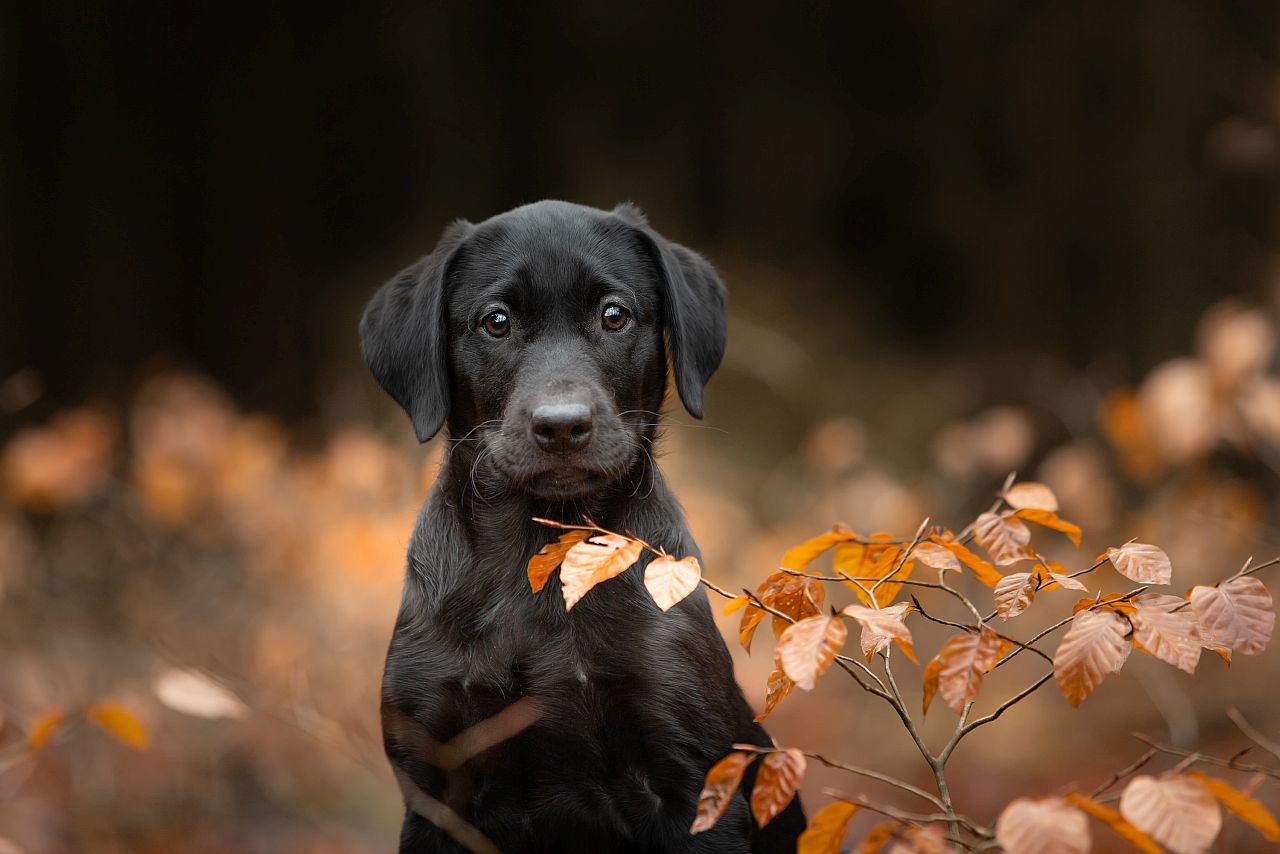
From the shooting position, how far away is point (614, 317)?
274 centimetres

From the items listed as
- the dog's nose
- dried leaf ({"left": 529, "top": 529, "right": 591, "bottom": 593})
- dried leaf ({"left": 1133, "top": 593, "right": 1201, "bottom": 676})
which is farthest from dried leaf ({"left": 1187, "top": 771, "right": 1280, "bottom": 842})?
the dog's nose

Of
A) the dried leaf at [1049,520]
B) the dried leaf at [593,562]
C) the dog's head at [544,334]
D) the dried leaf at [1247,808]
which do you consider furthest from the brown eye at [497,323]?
the dried leaf at [1247,808]

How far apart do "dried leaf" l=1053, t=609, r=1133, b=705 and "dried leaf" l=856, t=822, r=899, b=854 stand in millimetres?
314

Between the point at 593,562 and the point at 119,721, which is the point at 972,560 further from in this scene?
the point at 119,721

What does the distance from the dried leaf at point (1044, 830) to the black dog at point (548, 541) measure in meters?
0.93

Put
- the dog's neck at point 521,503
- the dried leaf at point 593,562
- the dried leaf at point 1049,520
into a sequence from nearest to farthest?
the dried leaf at point 593,562
the dried leaf at point 1049,520
the dog's neck at point 521,503

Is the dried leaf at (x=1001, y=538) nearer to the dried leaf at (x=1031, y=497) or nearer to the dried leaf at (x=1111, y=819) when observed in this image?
the dried leaf at (x=1031, y=497)

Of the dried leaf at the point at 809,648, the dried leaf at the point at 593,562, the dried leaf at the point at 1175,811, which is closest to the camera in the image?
the dried leaf at the point at 1175,811

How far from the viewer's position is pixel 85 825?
4.54 metres

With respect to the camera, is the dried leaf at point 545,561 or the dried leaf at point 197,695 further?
the dried leaf at point 197,695

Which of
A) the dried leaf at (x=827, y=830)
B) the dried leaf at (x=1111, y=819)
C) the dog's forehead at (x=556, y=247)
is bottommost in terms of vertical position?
the dried leaf at (x=827, y=830)

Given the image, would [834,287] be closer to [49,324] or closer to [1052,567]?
[49,324]

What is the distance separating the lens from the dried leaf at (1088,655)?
1688 millimetres

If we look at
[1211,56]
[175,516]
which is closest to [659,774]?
[175,516]
